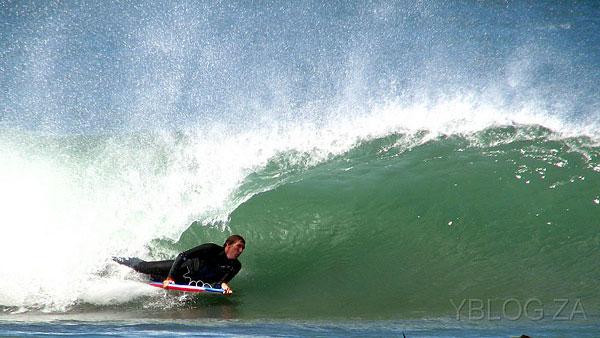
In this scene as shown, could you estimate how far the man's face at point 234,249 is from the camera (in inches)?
324

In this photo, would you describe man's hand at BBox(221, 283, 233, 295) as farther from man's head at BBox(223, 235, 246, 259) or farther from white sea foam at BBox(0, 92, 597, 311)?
white sea foam at BBox(0, 92, 597, 311)

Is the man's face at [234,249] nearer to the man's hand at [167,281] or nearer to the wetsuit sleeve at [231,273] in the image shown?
the wetsuit sleeve at [231,273]

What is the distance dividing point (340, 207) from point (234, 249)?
110 inches

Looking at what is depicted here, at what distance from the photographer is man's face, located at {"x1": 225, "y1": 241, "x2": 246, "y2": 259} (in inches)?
324

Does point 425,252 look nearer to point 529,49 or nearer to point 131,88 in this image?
point 529,49

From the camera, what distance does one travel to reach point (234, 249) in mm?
8273

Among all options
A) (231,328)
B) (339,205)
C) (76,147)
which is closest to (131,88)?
(76,147)

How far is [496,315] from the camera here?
26.0 feet

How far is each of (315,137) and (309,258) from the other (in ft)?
10.8

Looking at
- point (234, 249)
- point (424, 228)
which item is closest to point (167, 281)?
point (234, 249)

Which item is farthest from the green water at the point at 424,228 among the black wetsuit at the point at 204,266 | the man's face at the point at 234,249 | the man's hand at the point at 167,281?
the man's hand at the point at 167,281

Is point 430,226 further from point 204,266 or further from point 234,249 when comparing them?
point 204,266

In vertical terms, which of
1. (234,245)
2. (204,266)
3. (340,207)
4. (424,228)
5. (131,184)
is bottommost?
(204,266)

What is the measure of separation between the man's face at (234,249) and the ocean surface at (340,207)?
23.8 inches
